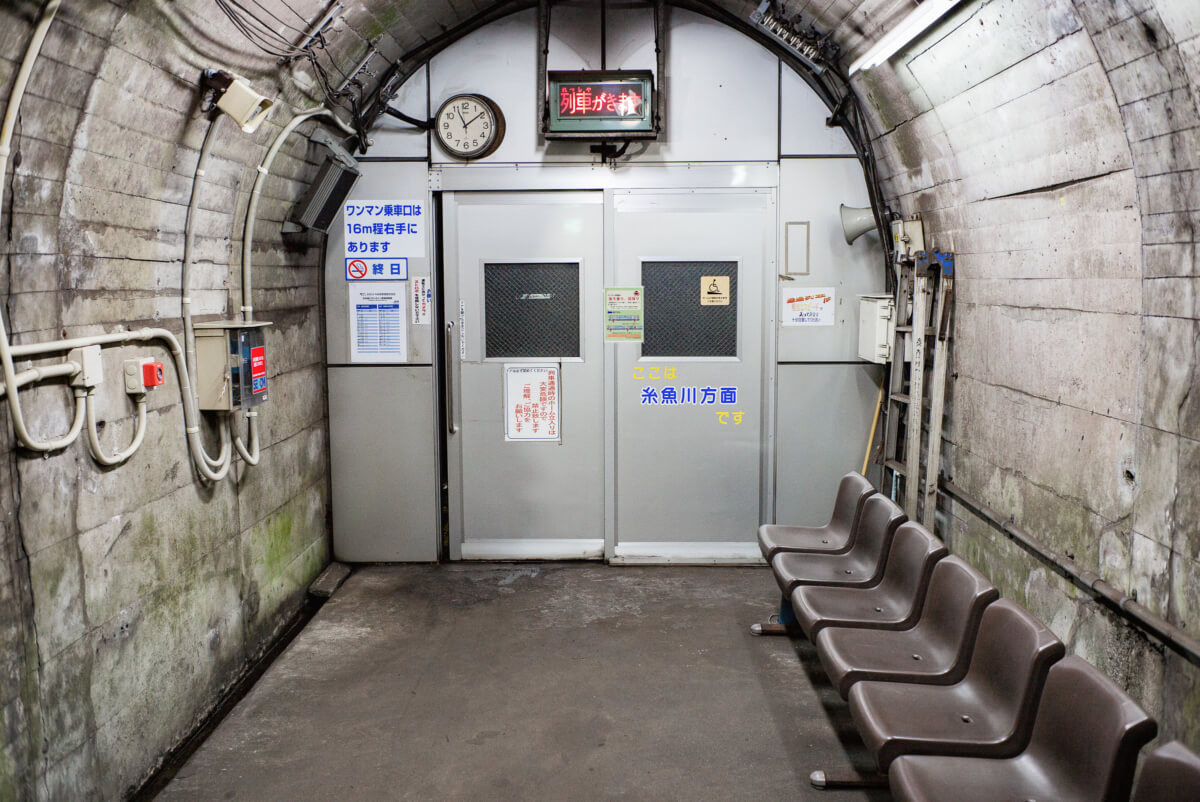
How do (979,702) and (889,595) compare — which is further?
(889,595)

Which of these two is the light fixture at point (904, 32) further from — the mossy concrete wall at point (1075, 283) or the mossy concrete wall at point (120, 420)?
the mossy concrete wall at point (120, 420)

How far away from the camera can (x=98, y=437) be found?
325 cm

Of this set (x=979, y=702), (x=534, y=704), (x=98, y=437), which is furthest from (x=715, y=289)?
(x=98, y=437)

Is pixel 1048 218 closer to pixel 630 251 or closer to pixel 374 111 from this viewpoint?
pixel 630 251

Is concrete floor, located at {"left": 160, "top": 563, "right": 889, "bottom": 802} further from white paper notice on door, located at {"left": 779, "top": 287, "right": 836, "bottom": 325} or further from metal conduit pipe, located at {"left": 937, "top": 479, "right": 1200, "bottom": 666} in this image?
white paper notice on door, located at {"left": 779, "top": 287, "right": 836, "bottom": 325}

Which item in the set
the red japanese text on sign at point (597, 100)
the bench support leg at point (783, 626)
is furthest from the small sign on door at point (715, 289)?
the bench support leg at point (783, 626)

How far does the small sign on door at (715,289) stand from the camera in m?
5.75

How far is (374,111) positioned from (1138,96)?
3987 mm

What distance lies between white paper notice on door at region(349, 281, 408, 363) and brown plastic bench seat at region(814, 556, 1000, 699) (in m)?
3.27

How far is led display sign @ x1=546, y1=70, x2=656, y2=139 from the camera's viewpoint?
5.30 m

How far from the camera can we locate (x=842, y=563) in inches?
176

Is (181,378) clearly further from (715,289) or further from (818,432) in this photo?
(818,432)

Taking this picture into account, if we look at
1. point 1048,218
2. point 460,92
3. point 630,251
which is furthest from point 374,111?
point 1048,218

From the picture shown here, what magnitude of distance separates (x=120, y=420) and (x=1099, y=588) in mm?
3565
